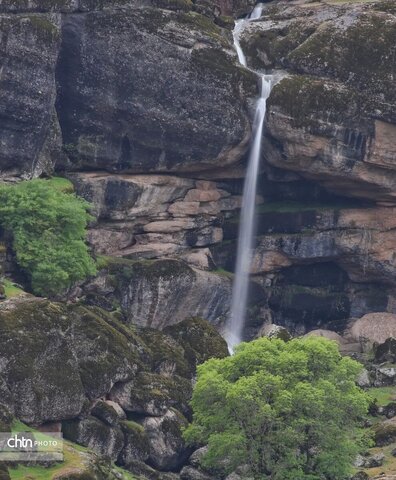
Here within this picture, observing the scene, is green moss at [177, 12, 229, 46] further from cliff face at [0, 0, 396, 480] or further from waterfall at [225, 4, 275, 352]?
waterfall at [225, 4, 275, 352]

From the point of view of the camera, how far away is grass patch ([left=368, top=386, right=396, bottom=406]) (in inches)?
4441

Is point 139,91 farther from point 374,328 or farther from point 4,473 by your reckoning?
point 4,473

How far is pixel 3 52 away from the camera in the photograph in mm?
115750

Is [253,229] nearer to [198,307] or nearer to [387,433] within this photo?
[198,307]

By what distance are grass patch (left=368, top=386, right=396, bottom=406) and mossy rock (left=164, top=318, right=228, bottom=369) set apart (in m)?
8.62

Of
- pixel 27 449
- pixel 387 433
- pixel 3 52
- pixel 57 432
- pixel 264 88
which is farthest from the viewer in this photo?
pixel 264 88

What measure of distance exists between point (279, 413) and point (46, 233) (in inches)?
820

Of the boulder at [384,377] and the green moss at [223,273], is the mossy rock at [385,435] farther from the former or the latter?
the green moss at [223,273]

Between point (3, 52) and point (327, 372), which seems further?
point (3, 52)

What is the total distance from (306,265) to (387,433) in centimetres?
2321

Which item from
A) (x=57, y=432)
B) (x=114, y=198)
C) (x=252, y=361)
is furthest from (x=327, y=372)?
(x=114, y=198)

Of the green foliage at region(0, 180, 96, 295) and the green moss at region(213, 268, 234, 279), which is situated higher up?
the green foliage at region(0, 180, 96, 295)

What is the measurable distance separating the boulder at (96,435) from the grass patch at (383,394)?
16972mm

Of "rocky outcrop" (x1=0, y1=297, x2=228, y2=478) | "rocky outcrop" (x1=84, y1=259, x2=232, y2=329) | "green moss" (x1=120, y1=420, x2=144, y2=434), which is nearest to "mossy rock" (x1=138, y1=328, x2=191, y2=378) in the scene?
"rocky outcrop" (x1=0, y1=297, x2=228, y2=478)
